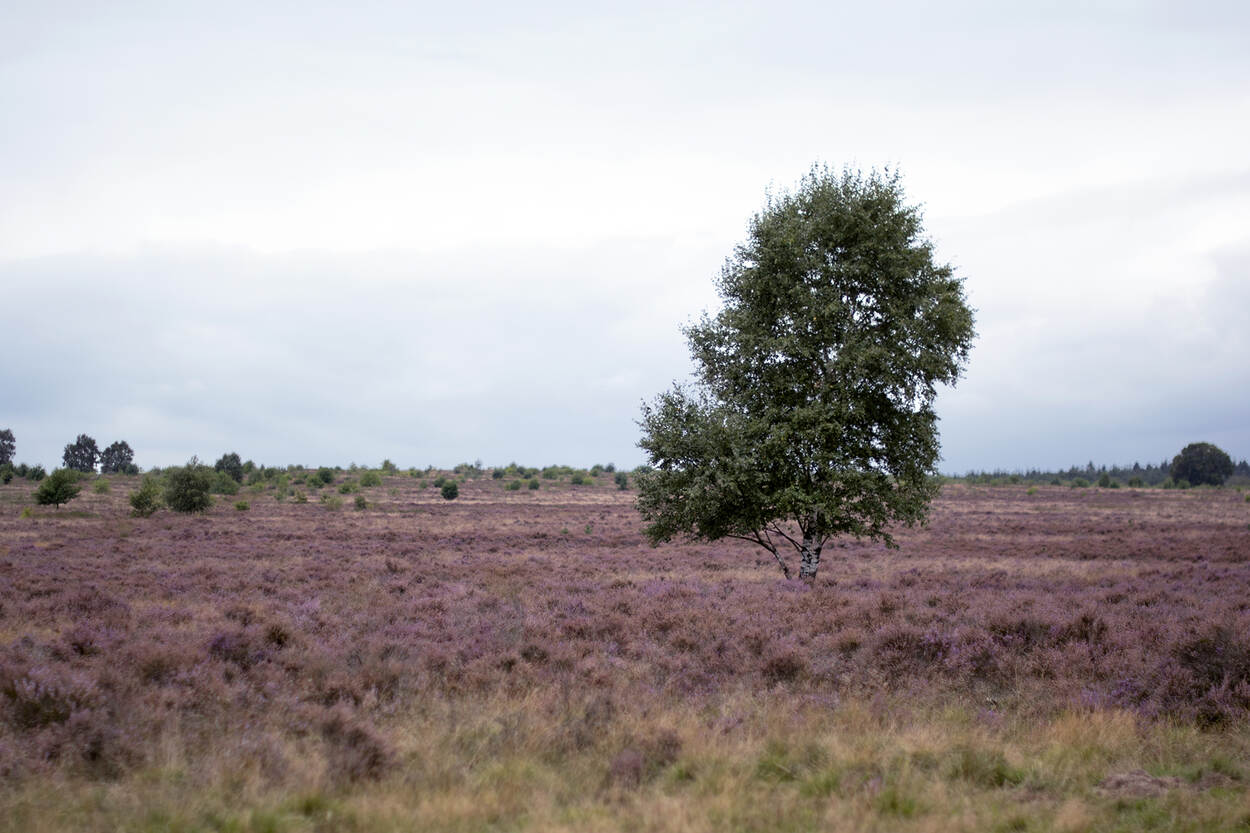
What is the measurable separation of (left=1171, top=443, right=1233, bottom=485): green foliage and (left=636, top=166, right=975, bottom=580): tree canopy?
132790mm

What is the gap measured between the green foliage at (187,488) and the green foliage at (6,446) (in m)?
93.5

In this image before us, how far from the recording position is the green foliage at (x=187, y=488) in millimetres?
52656

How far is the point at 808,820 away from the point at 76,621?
44.6ft

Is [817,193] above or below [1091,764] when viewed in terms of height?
above

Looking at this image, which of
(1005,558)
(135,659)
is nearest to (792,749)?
(135,659)

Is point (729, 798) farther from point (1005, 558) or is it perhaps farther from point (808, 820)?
point (1005, 558)

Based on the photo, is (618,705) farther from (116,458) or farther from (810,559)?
(116,458)

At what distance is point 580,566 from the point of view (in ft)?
92.3

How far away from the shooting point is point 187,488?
5288 centimetres

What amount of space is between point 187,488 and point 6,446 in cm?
9783

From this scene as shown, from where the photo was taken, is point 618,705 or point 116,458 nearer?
point 618,705

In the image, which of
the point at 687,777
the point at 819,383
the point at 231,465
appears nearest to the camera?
the point at 687,777

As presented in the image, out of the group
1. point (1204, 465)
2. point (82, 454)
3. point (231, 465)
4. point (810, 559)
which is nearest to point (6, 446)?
point (82, 454)

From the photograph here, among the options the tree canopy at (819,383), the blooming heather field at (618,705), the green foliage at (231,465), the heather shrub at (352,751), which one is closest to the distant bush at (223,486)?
the green foliage at (231,465)
